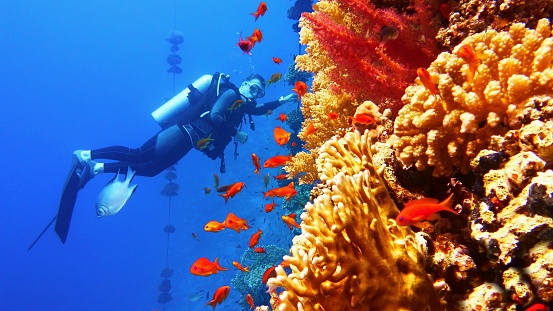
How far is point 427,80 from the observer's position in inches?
90.0

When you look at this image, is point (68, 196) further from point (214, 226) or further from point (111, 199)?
point (214, 226)

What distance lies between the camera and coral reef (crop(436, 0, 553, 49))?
8.27ft

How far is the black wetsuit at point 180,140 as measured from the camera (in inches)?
420

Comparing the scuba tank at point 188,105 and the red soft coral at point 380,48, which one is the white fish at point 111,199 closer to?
the scuba tank at point 188,105

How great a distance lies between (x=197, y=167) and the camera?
255 ft

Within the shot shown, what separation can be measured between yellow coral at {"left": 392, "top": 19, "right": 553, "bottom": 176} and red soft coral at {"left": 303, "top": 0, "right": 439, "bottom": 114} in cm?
76

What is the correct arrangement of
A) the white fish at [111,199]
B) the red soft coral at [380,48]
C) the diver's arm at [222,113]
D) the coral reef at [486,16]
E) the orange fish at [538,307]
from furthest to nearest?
the white fish at [111,199] → the diver's arm at [222,113] → the red soft coral at [380,48] → the coral reef at [486,16] → the orange fish at [538,307]

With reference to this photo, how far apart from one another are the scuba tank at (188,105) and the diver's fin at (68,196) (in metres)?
3.18

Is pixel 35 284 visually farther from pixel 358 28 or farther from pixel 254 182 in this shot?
pixel 358 28

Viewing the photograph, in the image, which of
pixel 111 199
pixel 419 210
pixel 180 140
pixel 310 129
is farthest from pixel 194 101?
pixel 419 210

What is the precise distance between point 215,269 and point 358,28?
15.7 feet

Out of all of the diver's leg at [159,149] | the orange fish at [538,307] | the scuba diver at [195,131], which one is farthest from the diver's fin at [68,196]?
the orange fish at [538,307]

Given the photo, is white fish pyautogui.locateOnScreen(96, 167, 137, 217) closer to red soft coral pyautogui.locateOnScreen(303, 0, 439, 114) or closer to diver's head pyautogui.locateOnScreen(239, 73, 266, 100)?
diver's head pyautogui.locateOnScreen(239, 73, 266, 100)

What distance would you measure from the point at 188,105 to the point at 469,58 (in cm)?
1088
